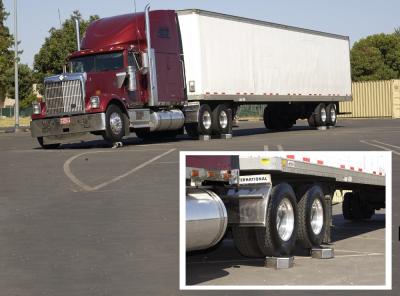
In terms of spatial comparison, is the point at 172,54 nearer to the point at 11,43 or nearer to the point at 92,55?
the point at 92,55

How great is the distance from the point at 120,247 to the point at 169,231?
1152 mm

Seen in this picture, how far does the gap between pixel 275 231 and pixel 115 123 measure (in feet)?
63.7

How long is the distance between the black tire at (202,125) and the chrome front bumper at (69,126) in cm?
463

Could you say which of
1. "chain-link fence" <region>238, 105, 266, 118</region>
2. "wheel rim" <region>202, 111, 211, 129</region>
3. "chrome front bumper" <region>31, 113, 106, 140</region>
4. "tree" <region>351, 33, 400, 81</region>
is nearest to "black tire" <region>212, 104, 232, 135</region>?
"wheel rim" <region>202, 111, 211, 129</region>

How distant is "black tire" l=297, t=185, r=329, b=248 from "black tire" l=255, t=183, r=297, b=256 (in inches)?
3.7

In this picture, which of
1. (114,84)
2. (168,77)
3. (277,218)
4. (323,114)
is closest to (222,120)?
(168,77)

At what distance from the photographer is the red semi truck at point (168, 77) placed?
82.7 feet

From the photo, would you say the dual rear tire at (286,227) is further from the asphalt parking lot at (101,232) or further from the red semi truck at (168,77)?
the red semi truck at (168,77)

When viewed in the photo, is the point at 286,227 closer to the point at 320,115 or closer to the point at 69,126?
the point at 69,126

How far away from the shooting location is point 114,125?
24.9 m

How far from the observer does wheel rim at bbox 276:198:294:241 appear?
5.76m

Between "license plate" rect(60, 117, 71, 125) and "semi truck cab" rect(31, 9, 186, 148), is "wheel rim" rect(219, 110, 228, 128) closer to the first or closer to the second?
"semi truck cab" rect(31, 9, 186, 148)

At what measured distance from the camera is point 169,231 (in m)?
10.7

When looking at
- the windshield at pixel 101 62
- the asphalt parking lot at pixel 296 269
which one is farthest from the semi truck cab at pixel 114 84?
the asphalt parking lot at pixel 296 269
